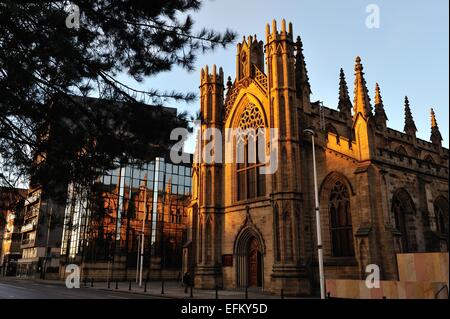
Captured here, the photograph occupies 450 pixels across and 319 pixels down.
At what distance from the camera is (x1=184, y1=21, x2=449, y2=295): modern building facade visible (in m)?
22.0

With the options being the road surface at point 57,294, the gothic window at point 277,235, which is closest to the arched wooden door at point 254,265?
the gothic window at point 277,235

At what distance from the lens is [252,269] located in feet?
92.6

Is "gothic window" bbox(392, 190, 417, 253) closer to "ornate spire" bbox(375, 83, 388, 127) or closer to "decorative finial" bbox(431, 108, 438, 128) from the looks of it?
"ornate spire" bbox(375, 83, 388, 127)

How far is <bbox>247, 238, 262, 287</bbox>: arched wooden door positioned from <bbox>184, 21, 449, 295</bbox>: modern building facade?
0.24 ft

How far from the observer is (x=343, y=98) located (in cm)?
3538

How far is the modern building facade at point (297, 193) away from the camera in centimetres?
2195

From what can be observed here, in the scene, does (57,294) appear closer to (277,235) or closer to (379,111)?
(277,235)

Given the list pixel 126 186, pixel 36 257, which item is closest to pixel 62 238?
pixel 36 257

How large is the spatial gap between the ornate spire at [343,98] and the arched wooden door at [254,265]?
14.7 metres

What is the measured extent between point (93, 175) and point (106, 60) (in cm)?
263

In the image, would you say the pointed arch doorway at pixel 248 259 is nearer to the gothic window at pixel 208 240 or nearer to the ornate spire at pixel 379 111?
the gothic window at pixel 208 240

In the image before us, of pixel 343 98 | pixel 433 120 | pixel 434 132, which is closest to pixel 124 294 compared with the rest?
pixel 343 98

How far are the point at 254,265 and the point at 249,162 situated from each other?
7587 mm

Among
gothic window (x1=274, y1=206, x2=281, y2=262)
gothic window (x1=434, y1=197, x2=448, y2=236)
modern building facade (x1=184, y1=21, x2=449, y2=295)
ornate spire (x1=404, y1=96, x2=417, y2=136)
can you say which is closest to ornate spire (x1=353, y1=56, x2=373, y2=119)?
modern building facade (x1=184, y1=21, x2=449, y2=295)
